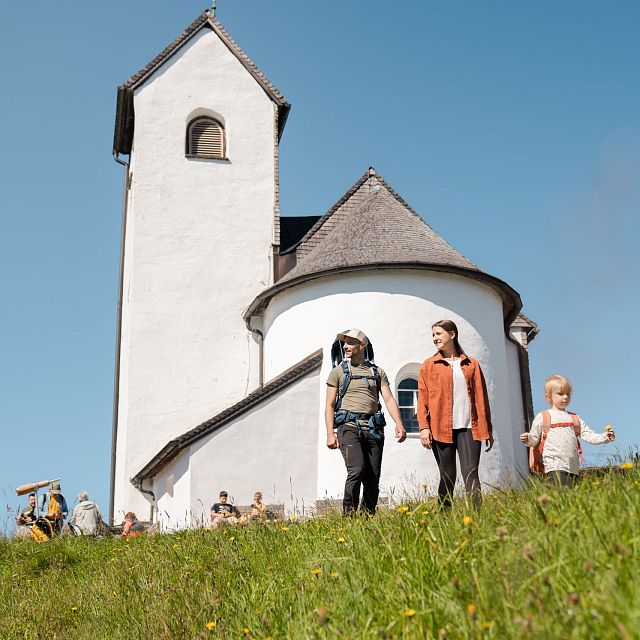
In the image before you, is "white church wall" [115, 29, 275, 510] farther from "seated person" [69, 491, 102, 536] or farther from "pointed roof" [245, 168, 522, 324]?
"seated person" [69, 491, 102, 536]

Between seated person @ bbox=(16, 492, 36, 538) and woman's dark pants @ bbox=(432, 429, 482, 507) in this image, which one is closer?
woman's dark pants @ bbox=(432, 429, 482, 507)

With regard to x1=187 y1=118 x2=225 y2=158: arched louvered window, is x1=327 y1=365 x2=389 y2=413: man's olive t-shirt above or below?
below

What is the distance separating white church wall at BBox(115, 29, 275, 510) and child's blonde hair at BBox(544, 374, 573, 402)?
606 inches

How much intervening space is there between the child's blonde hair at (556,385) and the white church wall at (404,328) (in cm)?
940

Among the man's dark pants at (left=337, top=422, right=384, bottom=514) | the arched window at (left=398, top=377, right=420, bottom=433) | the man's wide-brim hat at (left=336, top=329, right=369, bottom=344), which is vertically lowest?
the man's dark pants at (left=337, top=422, right=384, bottom=514)

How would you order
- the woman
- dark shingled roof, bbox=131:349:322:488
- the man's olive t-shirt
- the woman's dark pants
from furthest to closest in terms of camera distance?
1. dark shingled roof, bbox=131:349:322:488
2. the man's olive t-shirt
3. the woman
4. the woman's dark pants

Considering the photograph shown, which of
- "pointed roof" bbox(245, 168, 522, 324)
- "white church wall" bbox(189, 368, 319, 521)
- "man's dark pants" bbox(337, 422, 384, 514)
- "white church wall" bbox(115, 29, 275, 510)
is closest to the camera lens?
"man's dark pants" bbox(337, 422, 384, 514)

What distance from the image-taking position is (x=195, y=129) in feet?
84.5

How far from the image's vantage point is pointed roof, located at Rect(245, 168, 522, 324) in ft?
62.5

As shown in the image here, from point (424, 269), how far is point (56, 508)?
8742mm

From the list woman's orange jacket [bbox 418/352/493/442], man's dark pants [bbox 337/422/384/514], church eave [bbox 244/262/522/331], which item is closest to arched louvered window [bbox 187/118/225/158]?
church eave [bbox 244/262/522/331]

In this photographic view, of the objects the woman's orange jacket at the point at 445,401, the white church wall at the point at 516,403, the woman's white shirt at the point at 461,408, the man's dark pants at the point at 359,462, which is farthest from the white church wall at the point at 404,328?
the woman's white shirt at the point at 461,408

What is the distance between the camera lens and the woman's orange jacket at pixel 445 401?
26.3 ft

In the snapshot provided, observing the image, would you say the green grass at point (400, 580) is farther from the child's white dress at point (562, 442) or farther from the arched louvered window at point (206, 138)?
the arched louvered window at point (206, 138)
